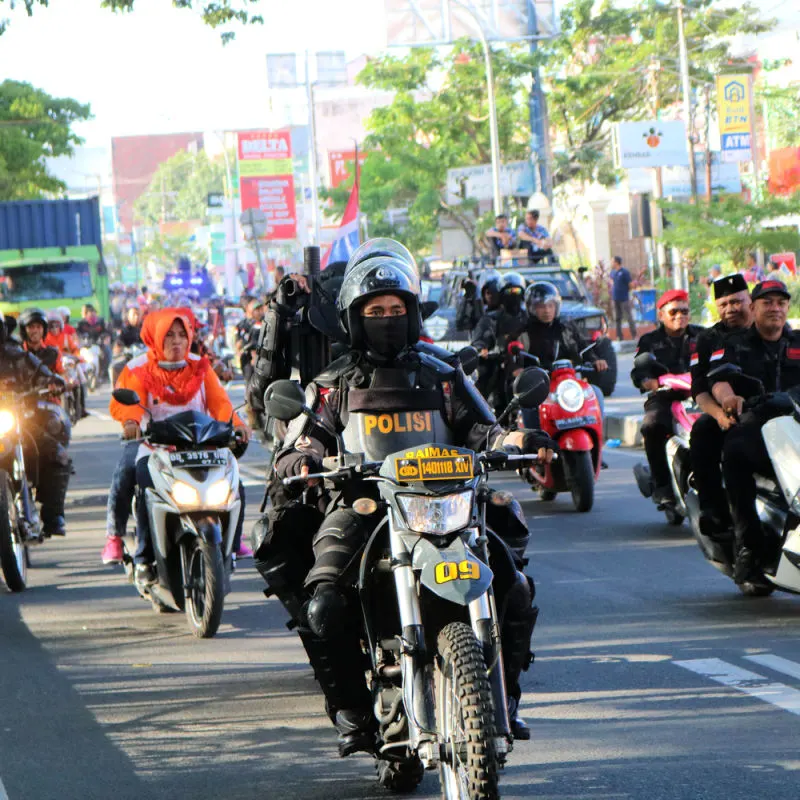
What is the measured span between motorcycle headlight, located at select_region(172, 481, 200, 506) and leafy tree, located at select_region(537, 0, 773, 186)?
40.1m

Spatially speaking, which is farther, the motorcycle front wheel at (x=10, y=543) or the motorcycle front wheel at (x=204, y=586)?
the motorcycle front wheel at (x=10, y=543)

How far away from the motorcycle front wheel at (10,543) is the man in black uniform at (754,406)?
174 inches

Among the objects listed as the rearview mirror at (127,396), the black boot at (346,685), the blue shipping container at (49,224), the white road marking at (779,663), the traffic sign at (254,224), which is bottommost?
the white road marking at (779,663)

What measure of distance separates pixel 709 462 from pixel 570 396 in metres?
4.14

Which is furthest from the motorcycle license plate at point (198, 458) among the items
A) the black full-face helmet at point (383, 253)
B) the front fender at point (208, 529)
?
the black full-face helmet at point (383, 253)

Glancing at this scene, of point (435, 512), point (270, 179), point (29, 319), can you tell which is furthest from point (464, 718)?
point (270, 179)

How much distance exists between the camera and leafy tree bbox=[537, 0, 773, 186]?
49906 mm

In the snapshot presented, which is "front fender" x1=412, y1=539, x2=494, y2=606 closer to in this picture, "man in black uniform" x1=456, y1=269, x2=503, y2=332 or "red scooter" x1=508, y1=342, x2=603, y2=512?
"red scooter" x1=508, y1=342, x2=603, y2=512

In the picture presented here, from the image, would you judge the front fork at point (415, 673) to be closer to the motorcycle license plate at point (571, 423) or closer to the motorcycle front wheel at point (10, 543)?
the motorcycle front wheel at point (10, 543)

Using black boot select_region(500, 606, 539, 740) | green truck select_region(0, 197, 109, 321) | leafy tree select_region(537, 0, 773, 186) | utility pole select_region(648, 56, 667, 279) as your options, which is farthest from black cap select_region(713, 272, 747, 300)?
leafy tree select_region(537, 0, 773, 186)

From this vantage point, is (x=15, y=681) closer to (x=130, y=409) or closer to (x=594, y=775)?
(x=130, y=409)

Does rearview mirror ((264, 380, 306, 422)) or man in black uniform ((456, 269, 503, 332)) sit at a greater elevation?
man in black uniform ((456, 269, 503, 332))

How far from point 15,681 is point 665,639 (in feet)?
10.4

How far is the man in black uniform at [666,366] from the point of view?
1204cm
